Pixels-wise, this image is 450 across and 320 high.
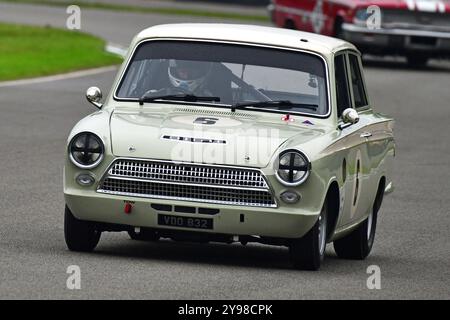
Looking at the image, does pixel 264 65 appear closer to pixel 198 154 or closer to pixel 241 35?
pixel 241 35

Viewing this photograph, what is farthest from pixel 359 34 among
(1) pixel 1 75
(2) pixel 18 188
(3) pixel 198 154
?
(3) pixel 198 154

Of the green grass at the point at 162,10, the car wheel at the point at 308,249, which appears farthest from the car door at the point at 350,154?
the green grass at the point at 162,10

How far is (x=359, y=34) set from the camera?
30.3m

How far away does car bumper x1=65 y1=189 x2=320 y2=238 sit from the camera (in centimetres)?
970

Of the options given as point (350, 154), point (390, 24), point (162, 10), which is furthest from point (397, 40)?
point (350, 154)

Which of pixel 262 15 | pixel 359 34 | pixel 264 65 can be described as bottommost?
pixel 262 15

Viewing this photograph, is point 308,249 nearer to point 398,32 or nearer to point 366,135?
point 366,135

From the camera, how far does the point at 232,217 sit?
9695mm

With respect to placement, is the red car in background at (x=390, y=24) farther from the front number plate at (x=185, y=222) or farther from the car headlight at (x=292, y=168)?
the front number plate at (x=185, y=222)

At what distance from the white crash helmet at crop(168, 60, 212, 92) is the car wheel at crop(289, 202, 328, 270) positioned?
136cm

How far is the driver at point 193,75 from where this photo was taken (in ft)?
35.6

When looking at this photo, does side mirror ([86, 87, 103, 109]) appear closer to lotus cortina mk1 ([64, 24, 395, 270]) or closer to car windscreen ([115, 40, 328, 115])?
lotus cortina mk1 ([64, 24, 395, 270])

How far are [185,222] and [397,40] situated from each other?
21.2 m

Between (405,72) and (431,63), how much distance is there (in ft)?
13.1
